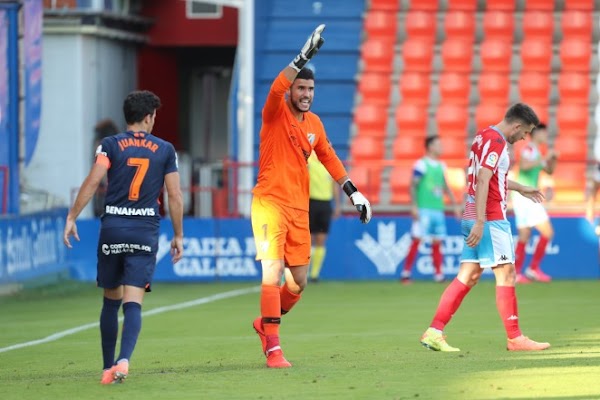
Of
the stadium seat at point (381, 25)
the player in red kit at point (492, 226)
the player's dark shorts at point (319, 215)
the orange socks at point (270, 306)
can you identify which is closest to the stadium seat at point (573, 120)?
the stadium seat at point (381, 25)

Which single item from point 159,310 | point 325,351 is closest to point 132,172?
point 325,351

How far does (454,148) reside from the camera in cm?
2381

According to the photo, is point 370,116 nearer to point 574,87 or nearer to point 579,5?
point 574,87

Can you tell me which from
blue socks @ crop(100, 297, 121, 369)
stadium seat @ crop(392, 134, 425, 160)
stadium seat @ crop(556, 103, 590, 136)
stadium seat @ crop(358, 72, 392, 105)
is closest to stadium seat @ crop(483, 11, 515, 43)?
stadium seat @ crop(556, 103, 590, 136)

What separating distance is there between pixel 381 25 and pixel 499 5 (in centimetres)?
222

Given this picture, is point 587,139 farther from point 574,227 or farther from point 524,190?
point 524,190

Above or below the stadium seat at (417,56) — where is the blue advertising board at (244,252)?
below

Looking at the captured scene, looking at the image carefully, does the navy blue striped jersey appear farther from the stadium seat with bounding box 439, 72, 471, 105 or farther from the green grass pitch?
the stadium seat with bounding box 439, 72, 471, 105

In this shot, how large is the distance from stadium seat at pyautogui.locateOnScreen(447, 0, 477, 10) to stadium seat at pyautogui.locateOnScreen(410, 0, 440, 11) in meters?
0.24

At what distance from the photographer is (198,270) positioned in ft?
67.5

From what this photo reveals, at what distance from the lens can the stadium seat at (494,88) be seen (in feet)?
80.6

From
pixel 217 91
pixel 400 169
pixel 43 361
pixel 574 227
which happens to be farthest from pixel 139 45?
pixel 43 361

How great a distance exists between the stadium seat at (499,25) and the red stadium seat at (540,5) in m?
0.38

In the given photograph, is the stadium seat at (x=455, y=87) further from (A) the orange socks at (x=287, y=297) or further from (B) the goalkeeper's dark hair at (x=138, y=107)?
(B) the goalkeeper's dark hair at (x=138, y=107)
